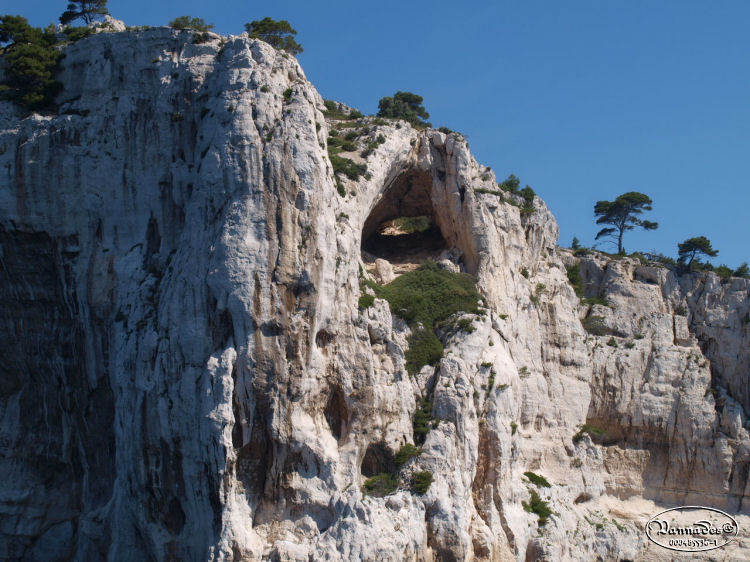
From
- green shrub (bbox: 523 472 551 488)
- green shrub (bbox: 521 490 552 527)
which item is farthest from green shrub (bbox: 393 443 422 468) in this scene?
green shrub (bbox: 523 472 551 488)

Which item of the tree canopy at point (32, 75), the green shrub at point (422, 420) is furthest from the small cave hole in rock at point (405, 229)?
the tree canopy at point (32, 75)

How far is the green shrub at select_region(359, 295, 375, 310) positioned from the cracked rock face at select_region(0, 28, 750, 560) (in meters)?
0.20

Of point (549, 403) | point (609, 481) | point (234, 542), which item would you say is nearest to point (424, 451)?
point (234, 542)

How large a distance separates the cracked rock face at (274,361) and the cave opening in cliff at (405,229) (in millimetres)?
268

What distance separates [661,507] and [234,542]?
2103 centimetres

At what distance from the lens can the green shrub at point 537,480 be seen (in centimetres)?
3306

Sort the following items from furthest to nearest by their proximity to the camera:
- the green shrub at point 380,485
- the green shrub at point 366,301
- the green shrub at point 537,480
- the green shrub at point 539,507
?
the green shrub at point 537,480
the green shrub at point 539,507
the green shrub at point 366,301
the green shrub at point 380,485

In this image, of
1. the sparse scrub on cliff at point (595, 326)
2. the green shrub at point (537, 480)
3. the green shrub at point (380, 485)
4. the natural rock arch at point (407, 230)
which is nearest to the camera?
the green shrub at point (380, 485)

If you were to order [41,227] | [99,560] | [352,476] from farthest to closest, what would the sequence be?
1. [41,227]
2. [99,560]
3. [352,476]

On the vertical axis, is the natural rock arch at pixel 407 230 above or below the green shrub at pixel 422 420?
above

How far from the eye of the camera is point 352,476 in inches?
1054

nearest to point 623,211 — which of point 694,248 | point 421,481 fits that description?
point 694,248

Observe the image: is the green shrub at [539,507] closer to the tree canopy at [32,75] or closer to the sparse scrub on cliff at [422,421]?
the sparse scrub on cliff at [422,421]

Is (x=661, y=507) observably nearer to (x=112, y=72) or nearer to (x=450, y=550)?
(x=450, y=550)
